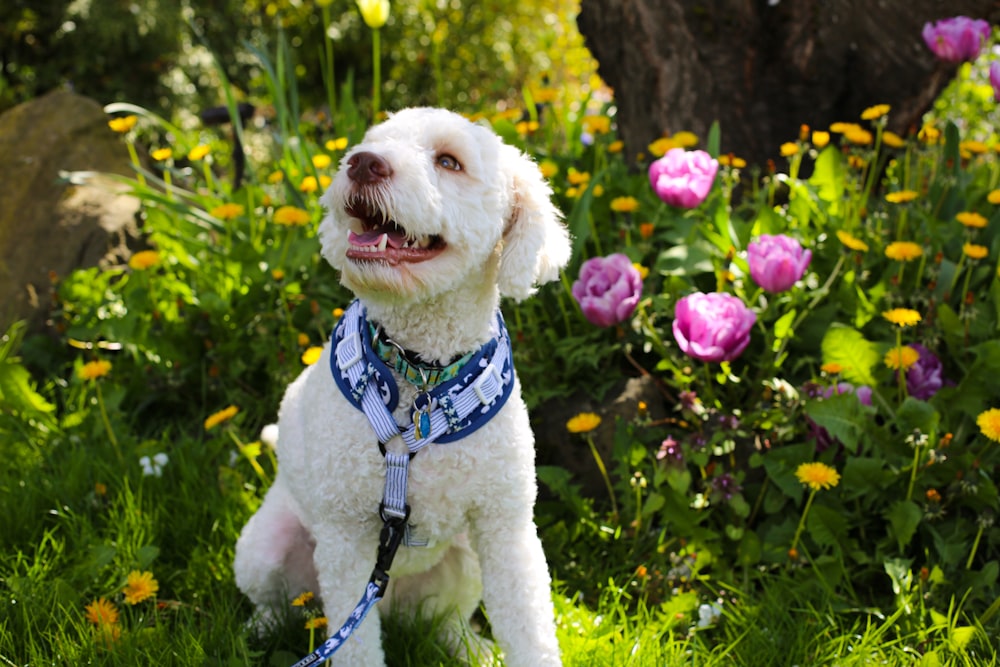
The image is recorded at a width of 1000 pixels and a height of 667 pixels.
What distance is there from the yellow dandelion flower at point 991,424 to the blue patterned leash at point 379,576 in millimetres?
1438

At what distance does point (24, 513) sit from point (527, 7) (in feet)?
22.4

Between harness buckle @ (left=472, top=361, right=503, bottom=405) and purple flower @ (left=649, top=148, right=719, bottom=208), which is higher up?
purple flower @ (left=649, top=148, right=719, bottom=208)

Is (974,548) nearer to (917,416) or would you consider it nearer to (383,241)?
(917,416)

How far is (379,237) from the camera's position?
1836 millimetres

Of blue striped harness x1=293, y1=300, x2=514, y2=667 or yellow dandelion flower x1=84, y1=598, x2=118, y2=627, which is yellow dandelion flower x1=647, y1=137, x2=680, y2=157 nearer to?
blue striped harness x1=293, y1=300, x2=514, y2=667

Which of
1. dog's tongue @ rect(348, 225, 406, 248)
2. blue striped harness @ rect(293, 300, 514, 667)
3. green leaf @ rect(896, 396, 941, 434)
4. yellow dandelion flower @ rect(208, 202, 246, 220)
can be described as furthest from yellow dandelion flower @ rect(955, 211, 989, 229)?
yellow dandelion flower @ rect(208, 202, 246, 220)

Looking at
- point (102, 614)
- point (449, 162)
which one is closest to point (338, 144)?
point (449, 162)

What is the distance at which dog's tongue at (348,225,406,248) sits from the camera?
6.04 feet

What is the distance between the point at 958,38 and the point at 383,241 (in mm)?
2534

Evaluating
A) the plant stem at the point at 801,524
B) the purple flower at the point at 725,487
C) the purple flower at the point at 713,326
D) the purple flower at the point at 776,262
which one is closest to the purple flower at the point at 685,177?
the purple flower at the point at 776,262

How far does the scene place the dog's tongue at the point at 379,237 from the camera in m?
1.84

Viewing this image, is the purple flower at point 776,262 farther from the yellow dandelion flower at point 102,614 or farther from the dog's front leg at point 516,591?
the yellow dandelion flower at point 102,614

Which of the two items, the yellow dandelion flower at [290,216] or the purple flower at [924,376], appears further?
the yellow dandelion flower at [290,216]

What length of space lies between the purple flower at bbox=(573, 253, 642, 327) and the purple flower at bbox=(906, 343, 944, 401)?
850mm
